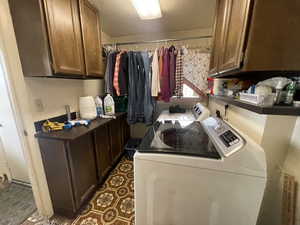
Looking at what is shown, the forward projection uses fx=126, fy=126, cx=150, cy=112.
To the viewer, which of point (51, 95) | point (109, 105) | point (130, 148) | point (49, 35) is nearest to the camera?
point (49, 35)

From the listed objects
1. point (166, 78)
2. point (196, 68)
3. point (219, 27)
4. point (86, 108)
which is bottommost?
point (86, 108)

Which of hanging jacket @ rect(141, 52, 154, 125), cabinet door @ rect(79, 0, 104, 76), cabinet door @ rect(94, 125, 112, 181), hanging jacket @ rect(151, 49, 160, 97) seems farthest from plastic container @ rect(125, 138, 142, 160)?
cabinet door @ rect(79, 0, 104, 76)

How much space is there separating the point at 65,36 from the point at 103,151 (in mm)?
1403

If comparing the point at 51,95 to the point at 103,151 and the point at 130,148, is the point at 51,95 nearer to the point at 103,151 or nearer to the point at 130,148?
the point at 103,151

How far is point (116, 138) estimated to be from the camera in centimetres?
214

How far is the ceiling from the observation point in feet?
5.47

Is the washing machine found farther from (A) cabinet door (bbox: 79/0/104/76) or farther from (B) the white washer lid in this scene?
(A) cabinet door (bbox: 79/0/104/76)

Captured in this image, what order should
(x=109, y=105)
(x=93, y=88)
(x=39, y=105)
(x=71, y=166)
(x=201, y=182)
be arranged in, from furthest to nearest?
1. (x=93, y=88)
2. (x=109, y=105)
3. (x=39, y=105)
4. (x=71, y=166)
5. (x=201, y=182)

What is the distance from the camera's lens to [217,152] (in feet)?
2.63

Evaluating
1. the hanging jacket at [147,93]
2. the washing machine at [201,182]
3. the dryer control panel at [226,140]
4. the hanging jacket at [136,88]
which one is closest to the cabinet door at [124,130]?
the hanging jacket at [136,88]

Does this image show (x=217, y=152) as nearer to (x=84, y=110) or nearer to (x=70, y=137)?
(x=70, y=137)

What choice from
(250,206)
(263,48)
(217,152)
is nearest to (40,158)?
(217,152)

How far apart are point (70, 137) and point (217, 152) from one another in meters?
1.20

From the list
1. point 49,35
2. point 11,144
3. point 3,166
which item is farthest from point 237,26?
point 3,166
